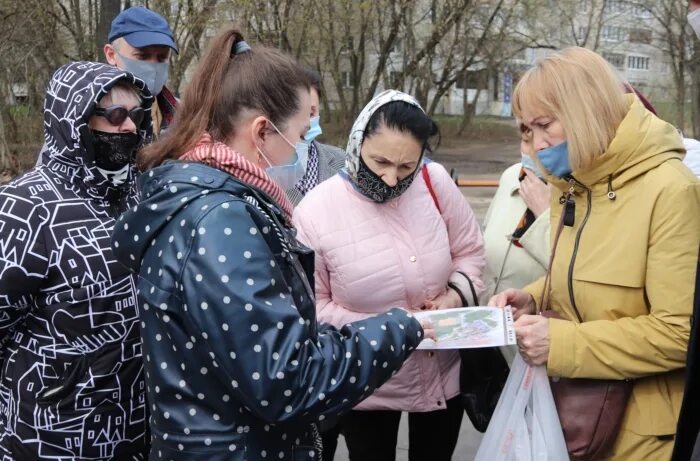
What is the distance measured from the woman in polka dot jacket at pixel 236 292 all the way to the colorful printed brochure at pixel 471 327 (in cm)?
46

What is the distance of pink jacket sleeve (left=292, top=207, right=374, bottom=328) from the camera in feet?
8.91

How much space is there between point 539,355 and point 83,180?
4.76ft

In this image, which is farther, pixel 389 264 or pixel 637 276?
pixel 389 264

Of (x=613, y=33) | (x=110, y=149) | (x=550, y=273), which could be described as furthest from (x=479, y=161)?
(x=110, y=149)

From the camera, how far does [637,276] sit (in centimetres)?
206

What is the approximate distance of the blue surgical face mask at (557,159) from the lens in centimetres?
218

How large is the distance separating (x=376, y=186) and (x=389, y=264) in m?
0.29

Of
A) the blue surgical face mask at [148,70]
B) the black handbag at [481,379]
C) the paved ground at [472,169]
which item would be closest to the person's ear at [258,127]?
the black handbag at [481,379]

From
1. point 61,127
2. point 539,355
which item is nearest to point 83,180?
point 61,127

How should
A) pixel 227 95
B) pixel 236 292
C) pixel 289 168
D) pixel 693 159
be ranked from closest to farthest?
pixel 236 292 → pixel 227 95 → pixel 289 168 → pixel 693 159

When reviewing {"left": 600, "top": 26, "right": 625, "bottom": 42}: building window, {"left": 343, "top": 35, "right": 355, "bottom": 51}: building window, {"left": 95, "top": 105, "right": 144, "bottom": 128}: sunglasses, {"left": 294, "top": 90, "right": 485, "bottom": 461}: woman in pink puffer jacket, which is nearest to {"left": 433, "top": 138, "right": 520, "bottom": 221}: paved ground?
{"left": 343, "top": 35, "right": 355, "bottom": 51}: building window

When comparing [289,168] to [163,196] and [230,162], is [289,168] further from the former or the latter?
[163,196]

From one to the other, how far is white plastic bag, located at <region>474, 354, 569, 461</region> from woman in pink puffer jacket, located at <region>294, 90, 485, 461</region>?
0.46 m

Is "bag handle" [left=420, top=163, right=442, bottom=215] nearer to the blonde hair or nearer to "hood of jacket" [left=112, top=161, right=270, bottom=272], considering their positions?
the blonde hair
